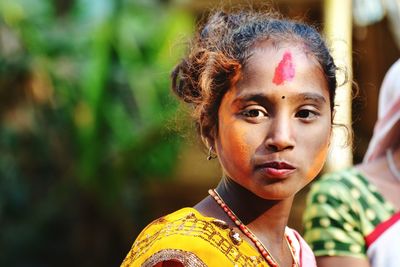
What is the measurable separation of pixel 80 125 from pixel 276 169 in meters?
5.42

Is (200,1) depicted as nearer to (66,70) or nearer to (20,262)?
(66,70)

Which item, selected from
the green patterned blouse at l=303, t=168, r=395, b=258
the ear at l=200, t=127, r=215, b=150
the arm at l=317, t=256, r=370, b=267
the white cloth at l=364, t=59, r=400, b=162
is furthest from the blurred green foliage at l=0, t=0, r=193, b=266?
the ear at l=200, t=127, r=215, b=150

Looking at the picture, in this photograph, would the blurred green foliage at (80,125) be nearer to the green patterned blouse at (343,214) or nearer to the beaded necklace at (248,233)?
→ the green patterned blouse at (343,214)

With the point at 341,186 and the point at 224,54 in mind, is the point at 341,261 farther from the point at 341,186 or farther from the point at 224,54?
the point at 224,54

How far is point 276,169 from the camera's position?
71.2 inches

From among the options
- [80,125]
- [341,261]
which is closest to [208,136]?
[341,261]

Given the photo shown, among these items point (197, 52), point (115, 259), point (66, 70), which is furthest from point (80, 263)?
point (197, 52)

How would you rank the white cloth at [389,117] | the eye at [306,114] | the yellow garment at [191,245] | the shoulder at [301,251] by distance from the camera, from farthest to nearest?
the white cloth at [389,117] → the shoulder at [301,251] → the eye at [306,114] → the yellow garment at [191,245]

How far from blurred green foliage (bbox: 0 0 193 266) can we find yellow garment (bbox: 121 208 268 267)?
16.2 feet

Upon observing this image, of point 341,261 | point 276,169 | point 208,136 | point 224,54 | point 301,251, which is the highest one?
point 224,54

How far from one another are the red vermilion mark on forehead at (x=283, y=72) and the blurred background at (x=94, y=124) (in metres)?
4.78

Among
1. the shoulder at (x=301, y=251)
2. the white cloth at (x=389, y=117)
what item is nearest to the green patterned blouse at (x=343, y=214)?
the white cloth at (x=389, y=117)

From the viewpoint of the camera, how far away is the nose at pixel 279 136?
178 centimetres

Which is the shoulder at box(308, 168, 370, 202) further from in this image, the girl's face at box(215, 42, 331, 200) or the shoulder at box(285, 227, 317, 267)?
the girl's face at box(215, 42, 331, 200)
